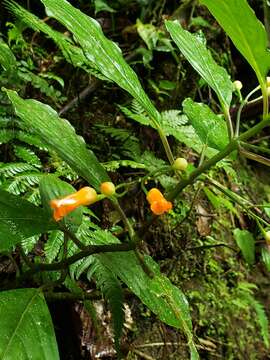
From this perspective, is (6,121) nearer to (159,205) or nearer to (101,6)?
(159,205)

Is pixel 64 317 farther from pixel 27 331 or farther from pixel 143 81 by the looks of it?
pixel 143 81

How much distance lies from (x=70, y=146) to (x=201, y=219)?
1.51 meters

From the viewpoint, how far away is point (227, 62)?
276cm

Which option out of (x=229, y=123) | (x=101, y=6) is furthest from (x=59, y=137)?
(x=101, y=6)

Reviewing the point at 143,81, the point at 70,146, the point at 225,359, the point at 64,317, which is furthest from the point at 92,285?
the point at 143,81

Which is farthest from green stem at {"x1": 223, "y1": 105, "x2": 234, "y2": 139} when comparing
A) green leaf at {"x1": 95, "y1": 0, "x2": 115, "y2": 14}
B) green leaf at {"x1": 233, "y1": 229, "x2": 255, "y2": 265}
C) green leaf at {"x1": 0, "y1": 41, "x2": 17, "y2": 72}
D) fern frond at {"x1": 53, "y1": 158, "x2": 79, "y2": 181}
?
green leaf at {"x1": 95, "y1": 0, "x2": 115, "y2": 14}

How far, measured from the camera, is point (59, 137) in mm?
810

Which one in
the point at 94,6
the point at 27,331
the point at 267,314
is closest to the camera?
the point at 27,331

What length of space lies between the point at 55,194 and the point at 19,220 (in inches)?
3.5

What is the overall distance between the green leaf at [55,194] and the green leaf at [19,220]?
22 mm

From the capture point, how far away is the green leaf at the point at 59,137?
782 millimetres

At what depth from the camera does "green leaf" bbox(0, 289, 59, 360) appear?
0.74m

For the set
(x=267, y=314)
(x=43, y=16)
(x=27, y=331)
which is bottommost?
(x=267, y=314)

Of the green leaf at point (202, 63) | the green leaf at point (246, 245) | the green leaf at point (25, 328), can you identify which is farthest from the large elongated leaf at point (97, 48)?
the green leaf at point (246, 245)
